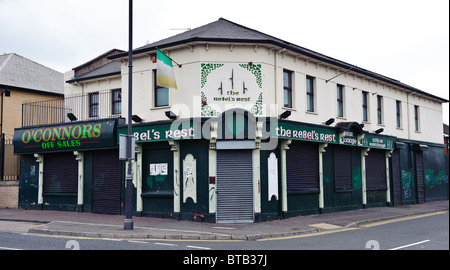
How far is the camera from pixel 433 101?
1246 inches

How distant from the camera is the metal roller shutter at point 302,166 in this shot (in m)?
18.7

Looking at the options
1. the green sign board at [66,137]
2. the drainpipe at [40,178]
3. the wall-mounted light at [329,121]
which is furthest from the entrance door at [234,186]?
the drainpipe at [40,178]

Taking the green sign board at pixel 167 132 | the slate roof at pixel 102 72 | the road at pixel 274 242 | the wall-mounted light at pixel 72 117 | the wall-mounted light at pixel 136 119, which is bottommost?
the road at pixel 274 242

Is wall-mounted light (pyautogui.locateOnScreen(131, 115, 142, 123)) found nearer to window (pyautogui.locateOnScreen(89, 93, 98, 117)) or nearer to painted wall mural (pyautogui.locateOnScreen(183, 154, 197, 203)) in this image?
painted wall mural (pyautogui.locateOnScreen(183, 154, 197, 203))

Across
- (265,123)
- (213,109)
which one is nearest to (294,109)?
(265,123)

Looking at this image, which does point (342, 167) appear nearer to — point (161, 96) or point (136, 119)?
point (161, 96)

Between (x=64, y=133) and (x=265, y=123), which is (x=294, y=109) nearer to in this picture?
(x=265, y=123)

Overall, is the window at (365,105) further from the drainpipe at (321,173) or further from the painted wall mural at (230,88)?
the painted wall mural at (230,88)

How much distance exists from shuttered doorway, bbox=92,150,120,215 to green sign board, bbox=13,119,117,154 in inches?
26.0

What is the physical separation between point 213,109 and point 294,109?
3.94 meters

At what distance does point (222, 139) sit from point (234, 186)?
188cm

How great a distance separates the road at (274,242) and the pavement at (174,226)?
591 millimetres

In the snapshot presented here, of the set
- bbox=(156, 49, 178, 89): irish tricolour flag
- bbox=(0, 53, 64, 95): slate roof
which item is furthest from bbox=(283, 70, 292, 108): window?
bbox=(0, 53, 64, 95): slate roof

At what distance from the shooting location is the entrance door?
16594 mm
